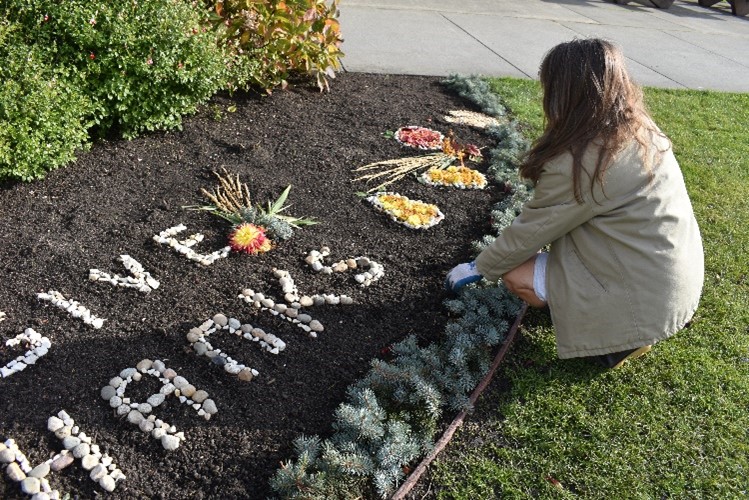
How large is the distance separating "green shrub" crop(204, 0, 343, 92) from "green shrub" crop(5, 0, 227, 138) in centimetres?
39

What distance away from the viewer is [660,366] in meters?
3.27

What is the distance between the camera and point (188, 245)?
3738 mm

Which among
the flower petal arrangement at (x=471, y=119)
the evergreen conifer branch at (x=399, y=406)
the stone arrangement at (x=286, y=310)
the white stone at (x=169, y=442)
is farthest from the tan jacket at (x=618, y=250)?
the flower petal arrangement at (x=471, y=119)

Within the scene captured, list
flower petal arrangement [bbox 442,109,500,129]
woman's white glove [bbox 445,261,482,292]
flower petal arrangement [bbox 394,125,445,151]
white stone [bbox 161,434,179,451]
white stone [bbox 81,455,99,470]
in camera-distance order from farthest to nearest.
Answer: flower petal arrangement [bbox 442,109,500,129], flower petal arrangement [bbox 394,125,445,151], woman's white glove [bbox 445,261,482,292], white stone [bbox 161,434,179,451], white stone [bbox 81,455,99,470]

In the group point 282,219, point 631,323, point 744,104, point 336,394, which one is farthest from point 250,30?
point 744,104

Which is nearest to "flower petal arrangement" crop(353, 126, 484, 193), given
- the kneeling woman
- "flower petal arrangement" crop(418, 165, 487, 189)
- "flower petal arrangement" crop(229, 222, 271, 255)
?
"flower petal arrangement" crop(418, 165, 487, 189)

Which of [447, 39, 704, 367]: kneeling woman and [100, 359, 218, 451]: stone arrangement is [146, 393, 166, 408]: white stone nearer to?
[100, 359, 218, 451]: stone arrangement

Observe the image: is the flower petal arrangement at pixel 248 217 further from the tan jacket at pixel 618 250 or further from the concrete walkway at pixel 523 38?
the concrete walkway at pixel 523 38

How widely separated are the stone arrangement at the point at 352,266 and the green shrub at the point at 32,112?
5.76 ft

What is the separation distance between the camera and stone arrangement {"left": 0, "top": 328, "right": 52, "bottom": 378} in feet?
9.23

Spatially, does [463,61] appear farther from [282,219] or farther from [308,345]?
[308,345]

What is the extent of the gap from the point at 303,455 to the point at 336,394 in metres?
0.48

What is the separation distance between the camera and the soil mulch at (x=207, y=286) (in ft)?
8.55

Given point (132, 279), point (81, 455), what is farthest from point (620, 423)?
point (132, 279)
